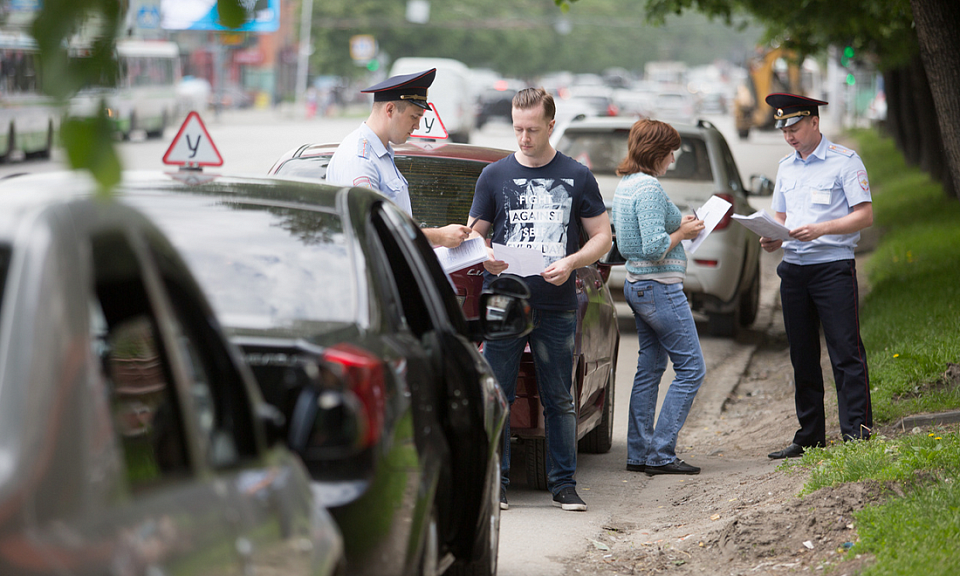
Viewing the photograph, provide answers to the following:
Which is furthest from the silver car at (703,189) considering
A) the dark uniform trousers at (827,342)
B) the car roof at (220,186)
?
the car roof at (220,186)

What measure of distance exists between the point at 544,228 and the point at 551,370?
2.18 ft

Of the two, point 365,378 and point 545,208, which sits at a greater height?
point 545,208

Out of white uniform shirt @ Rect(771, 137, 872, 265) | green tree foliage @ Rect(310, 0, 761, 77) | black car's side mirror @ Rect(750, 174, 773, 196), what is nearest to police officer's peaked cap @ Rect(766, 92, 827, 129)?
white uniform shirt @ Rect(771, 137, 872, 265)

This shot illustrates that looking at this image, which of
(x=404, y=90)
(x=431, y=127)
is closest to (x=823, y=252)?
(x=404, y=90)

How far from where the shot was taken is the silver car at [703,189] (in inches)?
416

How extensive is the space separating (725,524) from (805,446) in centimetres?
167

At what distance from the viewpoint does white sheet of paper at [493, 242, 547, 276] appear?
5.65m

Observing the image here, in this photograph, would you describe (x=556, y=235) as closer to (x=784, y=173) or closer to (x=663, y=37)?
(x=784, y=173)

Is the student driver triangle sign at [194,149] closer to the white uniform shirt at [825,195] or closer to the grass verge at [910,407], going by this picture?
the grass verge at [910,407]

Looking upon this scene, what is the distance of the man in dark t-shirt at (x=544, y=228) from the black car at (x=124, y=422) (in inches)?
119

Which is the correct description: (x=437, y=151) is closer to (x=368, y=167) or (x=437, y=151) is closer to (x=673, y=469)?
(x=368, y=167)

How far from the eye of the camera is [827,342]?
6.75m

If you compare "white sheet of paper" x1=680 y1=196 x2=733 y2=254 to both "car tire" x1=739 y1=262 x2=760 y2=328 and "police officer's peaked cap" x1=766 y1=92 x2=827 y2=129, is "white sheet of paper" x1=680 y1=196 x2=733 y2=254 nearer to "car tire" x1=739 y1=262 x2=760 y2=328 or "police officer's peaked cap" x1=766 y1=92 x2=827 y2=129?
"police officer's peaked cap" x1=766 y1=92 x2=827 y2=129

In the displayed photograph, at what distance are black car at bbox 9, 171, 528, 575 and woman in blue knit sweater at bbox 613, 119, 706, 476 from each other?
2.40 metres
